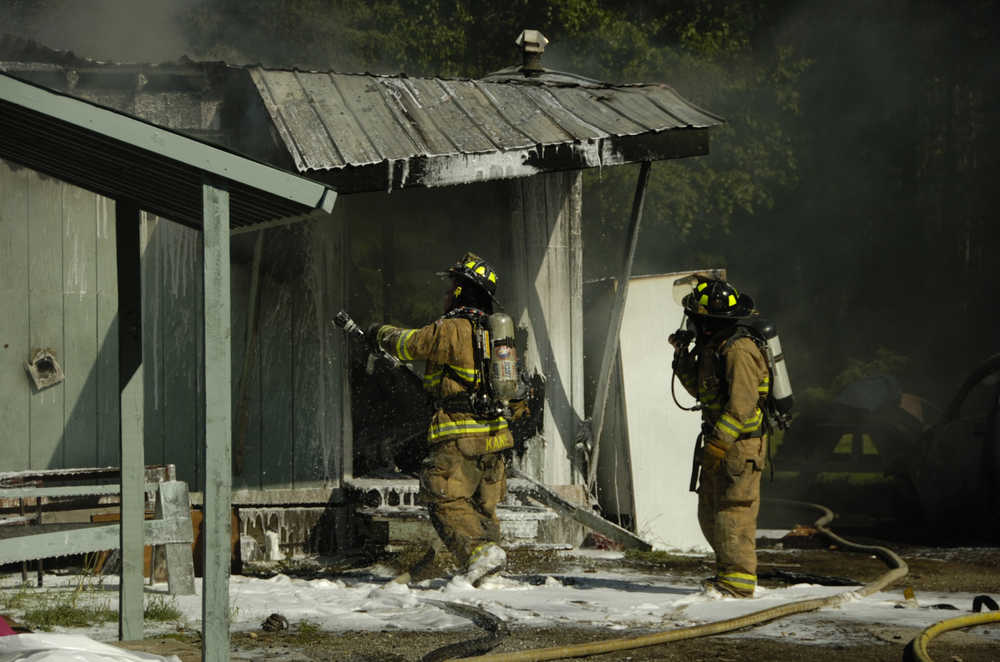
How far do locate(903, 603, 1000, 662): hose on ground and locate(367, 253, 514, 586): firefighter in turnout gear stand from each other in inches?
106

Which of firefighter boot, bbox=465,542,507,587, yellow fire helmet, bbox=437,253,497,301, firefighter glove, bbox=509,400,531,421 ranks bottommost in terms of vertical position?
firefighter boot, bbox=465,542,507,587

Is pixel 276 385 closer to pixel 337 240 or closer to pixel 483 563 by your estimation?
pixel 337 240

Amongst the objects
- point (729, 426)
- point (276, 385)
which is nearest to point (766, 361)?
point (729, 426)

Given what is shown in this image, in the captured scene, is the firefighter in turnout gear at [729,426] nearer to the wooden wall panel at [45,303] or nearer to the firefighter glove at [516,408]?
the firefighter glove at [516,408]

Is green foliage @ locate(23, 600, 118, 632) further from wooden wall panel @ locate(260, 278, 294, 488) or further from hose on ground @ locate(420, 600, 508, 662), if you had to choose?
wooden wall panel @ locate(260, 278, 294, 488)

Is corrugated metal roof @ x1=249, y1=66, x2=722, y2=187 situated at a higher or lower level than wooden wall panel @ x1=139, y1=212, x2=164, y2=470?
higher

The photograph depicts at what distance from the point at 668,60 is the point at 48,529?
1521cm

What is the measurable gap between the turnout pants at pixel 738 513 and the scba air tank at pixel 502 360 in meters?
1.36

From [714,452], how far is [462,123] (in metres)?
2.86

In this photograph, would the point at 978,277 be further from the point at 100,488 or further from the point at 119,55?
the point at 100,488

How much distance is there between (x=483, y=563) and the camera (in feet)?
24.1

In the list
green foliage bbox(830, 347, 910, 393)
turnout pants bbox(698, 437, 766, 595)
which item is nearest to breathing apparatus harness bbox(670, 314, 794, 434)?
turnout pants bbox(698, 437, 766, 595)

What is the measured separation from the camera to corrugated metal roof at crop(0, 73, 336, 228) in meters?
3.62

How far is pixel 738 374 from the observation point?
705 cm
